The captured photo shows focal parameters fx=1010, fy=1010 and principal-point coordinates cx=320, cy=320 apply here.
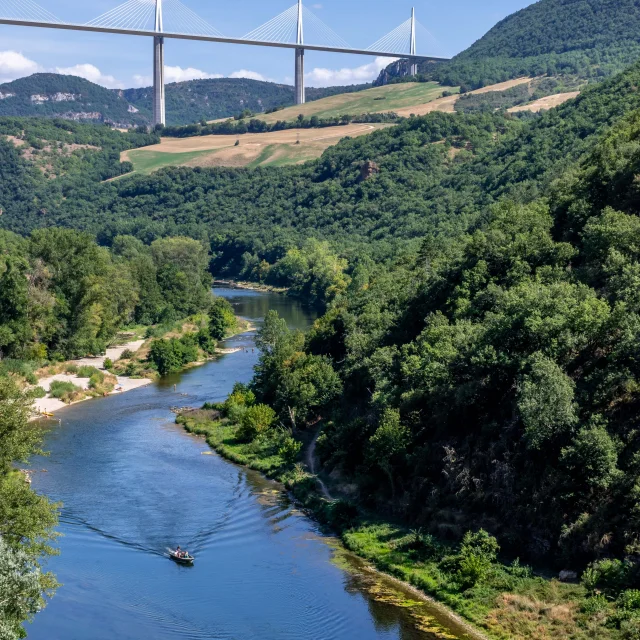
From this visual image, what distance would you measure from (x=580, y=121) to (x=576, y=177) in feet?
105

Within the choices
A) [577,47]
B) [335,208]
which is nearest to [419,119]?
[335,208]

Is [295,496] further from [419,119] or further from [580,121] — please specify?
[419,119]

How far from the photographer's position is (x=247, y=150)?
150 meters

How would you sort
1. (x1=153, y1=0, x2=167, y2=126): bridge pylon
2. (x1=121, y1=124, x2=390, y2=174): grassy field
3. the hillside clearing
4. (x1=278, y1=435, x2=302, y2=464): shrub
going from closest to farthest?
1. (x1=278, y1=435, x2=302, y2=464): shrub
2. the hillside clearing
3. (x1=121, y1=124, x2=390, y2=174): grassy field
4. (x1=153, y1=0, x2=167, y2=126): bridge pylon

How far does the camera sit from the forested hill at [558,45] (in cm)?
14338

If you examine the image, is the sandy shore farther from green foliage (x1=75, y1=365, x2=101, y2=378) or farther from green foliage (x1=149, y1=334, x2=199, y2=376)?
green foliage (x1=149, y1=334, x2=199, y2=376)

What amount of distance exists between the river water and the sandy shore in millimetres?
4801

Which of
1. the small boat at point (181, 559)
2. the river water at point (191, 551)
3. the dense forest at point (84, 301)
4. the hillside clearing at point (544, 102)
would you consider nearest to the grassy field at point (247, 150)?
the hillside clearing at point (544, 102)

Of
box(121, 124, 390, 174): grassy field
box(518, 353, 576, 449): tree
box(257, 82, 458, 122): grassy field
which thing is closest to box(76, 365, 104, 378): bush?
box(518, 353, 576, 449): tree

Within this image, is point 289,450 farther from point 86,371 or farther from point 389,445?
point 86,371

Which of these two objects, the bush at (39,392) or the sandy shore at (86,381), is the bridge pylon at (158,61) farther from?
the bush at (39,392)

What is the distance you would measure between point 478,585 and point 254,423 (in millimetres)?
18357

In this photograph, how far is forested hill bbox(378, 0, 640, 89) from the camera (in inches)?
5645

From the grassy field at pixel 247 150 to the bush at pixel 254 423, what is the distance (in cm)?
9920
